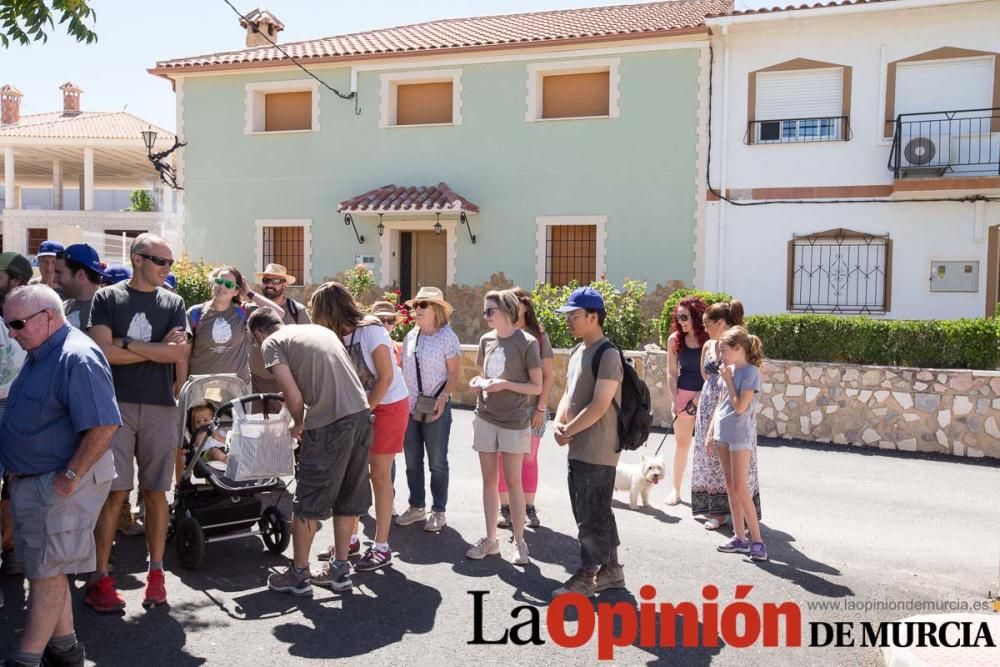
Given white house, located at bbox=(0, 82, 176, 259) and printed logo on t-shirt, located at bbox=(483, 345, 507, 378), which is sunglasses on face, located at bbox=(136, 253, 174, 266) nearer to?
printed logo on t-shirt, located at bbox=(483, 345, 507, 378)

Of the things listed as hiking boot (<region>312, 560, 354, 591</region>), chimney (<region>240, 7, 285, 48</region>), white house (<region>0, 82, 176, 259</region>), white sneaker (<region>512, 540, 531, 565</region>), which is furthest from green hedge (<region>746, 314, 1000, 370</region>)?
white house (<region>0, 82, 176, 259</region>)

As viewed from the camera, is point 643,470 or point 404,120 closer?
point 643,470

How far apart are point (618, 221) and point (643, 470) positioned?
1039 cm

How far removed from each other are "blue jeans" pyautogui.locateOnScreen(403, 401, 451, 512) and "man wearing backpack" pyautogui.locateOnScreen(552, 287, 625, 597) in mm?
1554

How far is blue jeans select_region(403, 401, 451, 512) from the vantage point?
21.6 feet

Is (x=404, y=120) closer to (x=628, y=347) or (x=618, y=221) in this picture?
(x=618, y=221)

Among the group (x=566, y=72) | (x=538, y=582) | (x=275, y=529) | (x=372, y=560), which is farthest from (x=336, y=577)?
(x=566, y=72)

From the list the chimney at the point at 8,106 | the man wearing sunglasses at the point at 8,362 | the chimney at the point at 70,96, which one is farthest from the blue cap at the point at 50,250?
the chimney at the point at 8,106

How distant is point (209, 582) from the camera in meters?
5.46

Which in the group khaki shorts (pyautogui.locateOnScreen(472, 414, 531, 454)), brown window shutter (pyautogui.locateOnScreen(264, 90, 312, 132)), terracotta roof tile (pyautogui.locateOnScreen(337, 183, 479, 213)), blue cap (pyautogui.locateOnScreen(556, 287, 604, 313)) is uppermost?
brown window shutter (pyautogui.locateOnScreen(264, 90, 312, 132))

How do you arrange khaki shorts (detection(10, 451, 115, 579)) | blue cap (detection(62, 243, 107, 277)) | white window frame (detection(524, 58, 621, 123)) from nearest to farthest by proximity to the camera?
1. khaki shorts (detection(10, 451, 115, 579))
2. blue cap (detection(62, 243, 107, 277))
3. white window frame (detection(524, 58, 621, 123))

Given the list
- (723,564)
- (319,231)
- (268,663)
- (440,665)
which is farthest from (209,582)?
(319,231)

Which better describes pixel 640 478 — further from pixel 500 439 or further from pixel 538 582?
pixel 538 582

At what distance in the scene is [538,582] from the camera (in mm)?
5543
